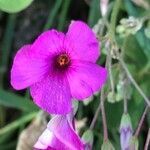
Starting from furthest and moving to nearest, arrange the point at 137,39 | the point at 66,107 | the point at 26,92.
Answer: the point at 26,92, the point at 137,39, the point at 66,107

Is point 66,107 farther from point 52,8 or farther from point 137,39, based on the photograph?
point 52,8

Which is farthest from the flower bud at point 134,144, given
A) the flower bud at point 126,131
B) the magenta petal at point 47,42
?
the magenta petal at point 47,42

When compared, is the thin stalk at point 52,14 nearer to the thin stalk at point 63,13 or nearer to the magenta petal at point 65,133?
the thin stalk at point 63,13

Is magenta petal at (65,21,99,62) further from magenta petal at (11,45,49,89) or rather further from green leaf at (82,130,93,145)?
green leaf at (82,130,93,145)

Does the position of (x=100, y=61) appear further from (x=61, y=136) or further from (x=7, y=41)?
(x=61, y=136)

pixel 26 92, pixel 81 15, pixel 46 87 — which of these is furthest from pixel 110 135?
pixel 46 87

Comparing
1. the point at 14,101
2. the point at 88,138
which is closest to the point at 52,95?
the point at 88,138
